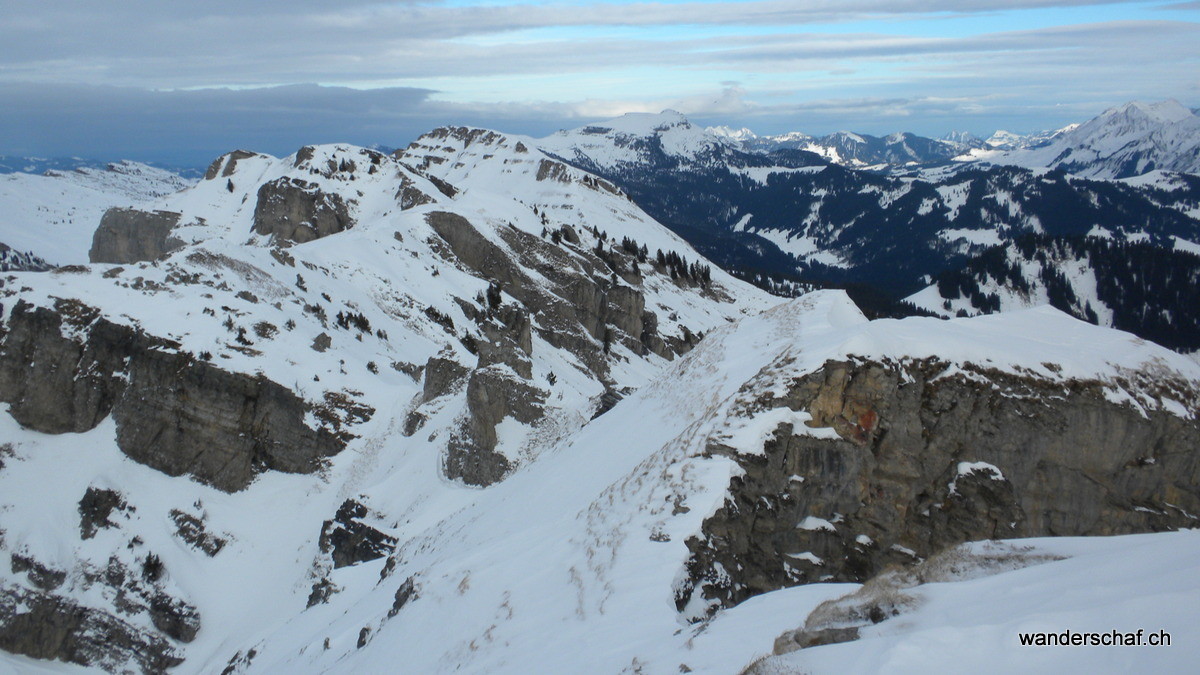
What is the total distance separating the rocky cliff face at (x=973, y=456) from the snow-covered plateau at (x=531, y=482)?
8 centimetres

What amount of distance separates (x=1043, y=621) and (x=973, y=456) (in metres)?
12.4

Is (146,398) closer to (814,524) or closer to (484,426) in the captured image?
(484,426)

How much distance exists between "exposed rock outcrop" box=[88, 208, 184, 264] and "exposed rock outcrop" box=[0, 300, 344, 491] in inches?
2598

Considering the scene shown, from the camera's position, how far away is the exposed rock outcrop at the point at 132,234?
333ft

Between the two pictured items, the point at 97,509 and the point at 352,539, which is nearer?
the point at 352,539

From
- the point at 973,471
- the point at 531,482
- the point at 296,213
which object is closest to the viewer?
the point at 973,471

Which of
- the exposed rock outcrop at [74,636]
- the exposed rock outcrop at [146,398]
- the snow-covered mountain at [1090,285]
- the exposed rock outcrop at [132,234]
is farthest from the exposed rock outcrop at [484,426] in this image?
the snow-covered mountain at [1090,285]

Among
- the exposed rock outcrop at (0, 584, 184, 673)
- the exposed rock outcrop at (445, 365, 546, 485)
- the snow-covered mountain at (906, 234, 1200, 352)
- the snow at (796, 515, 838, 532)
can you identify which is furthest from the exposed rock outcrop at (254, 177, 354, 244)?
the snow-covered mountain at (906, 234, 1200, 352)

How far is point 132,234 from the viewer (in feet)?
339

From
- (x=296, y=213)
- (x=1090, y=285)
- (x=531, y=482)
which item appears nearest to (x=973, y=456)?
(x=531, y=482)

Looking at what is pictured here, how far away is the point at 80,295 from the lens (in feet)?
141

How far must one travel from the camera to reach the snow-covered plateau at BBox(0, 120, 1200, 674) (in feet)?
42.1

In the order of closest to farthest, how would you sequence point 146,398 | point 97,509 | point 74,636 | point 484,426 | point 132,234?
point 74,636 < point 484,426 < point 97,509 < point 146,398 < point 132,234

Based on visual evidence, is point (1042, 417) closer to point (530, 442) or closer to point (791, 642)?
point (791, 642)
